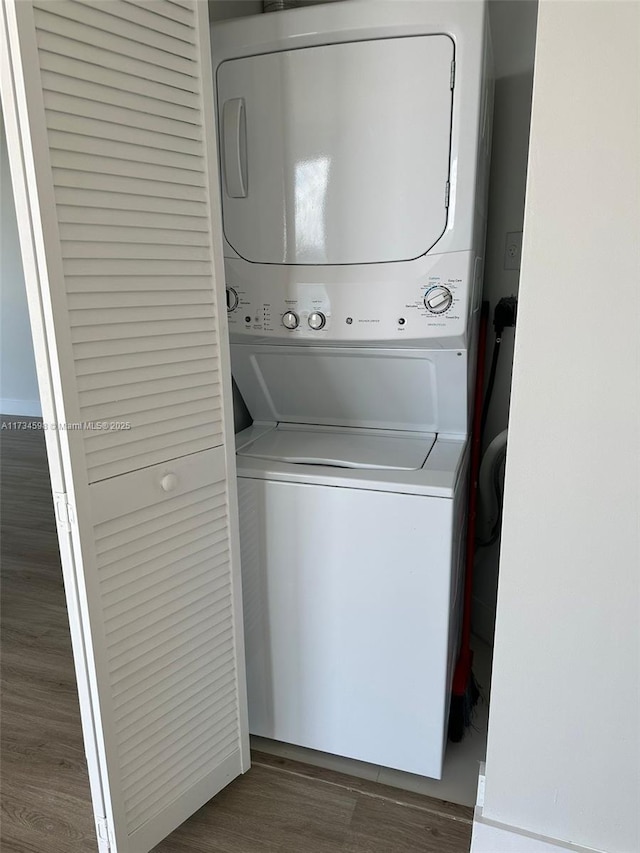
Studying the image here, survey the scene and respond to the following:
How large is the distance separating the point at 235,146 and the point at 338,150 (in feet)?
0.88

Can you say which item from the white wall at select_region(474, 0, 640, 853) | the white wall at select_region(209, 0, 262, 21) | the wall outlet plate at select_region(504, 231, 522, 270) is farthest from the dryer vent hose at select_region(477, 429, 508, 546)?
the white wall at select_region(209, 0, 262, 21)

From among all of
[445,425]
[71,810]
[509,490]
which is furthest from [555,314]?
[71,810]

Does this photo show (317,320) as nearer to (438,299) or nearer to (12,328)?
(438,299)

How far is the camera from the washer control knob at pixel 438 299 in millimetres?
1458

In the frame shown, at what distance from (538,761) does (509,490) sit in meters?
0.57

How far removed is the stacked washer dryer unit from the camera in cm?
140

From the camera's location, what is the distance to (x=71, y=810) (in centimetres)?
158

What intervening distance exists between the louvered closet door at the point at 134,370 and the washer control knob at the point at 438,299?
49 centimetres

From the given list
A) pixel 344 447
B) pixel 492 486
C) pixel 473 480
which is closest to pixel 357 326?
pixel 344 447

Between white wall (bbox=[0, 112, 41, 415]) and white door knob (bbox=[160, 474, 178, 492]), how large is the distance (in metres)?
3.21

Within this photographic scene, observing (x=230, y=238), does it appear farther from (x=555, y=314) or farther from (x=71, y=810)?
(x=71, y=810)

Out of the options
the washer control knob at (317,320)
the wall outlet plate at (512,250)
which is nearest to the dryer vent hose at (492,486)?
the wall outlet plate at (512,250)

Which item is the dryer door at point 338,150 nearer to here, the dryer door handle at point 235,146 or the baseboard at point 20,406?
the dryer door handle at point 235,146

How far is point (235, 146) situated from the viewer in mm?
1542
